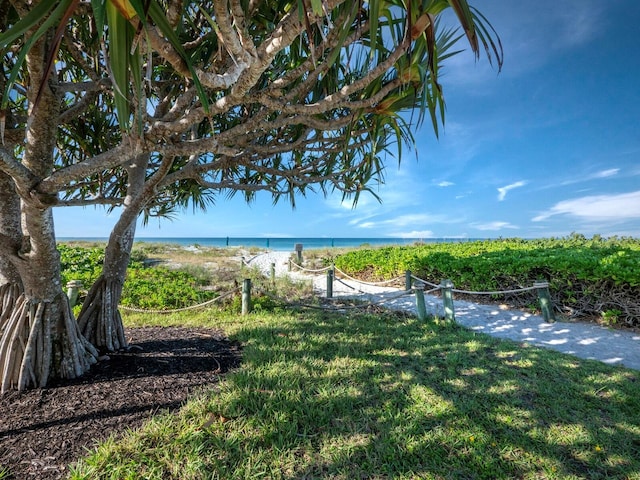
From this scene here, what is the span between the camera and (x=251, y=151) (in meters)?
3.72

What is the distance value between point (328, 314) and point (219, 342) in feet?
7.24

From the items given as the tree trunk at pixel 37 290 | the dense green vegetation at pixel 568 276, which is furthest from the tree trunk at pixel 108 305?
the dense green vegetation at pixel 568 276

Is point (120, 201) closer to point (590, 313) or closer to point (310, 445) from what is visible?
point (310, 445)

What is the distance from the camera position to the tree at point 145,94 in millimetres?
1436

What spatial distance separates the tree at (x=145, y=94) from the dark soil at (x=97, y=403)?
26 cm

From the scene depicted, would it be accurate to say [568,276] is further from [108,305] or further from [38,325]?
[38,325]

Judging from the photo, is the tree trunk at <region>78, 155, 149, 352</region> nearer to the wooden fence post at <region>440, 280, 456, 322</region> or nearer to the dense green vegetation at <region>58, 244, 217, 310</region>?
the dense green vegetation at <region>58, 244, 217, 310</region>

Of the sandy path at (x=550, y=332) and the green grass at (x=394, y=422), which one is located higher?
the green grass at (x=394, y=422)

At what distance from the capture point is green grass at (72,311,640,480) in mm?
1892

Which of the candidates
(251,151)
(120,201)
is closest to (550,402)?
(251,151)

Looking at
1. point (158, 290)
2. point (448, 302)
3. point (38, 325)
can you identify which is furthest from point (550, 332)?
point (158, 290)

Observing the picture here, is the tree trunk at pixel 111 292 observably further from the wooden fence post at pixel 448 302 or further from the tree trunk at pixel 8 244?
the wooden fence post at pixel 448 302

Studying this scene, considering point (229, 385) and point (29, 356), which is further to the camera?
point (229, 385)

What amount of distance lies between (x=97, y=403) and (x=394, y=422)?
234 cm
